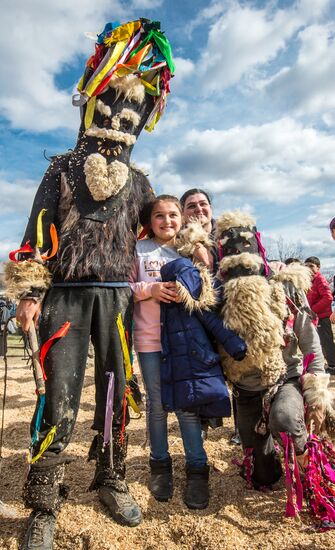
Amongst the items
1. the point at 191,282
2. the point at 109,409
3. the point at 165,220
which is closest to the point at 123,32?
the point at 165,220

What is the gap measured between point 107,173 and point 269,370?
59.3 inches

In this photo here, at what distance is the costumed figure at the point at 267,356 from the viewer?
226 centimetres

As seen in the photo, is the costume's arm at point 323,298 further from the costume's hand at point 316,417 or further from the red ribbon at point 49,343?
the red ribbon at point 49,343

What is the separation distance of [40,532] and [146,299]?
1.34 m

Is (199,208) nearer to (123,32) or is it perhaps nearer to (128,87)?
(128,87)

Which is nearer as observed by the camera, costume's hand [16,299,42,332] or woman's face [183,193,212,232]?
costume's hand [16,299,42,332]

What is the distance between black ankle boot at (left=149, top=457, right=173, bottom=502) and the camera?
238 cm

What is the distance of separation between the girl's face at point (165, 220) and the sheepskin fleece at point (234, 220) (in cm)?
29

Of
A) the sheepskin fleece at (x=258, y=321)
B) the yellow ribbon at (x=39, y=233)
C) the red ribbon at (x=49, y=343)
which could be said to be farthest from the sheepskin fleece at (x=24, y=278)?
the sheepskin fleece at (x=258, y=321)

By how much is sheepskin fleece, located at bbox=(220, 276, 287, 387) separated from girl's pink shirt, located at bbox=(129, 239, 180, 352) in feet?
1.49

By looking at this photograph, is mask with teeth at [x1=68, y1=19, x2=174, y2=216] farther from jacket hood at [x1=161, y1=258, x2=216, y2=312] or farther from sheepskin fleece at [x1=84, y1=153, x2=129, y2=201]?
jacket hood at [x1=161, y1=258, x2=216, y2=312]

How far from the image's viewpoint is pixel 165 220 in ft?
8.48

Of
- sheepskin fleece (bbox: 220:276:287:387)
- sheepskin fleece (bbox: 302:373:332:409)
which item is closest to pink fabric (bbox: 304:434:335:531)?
sheepskin fleece (bbox: 302:373:332:409)

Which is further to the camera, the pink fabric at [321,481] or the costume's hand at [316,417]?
the costume's hand at [316,417]
